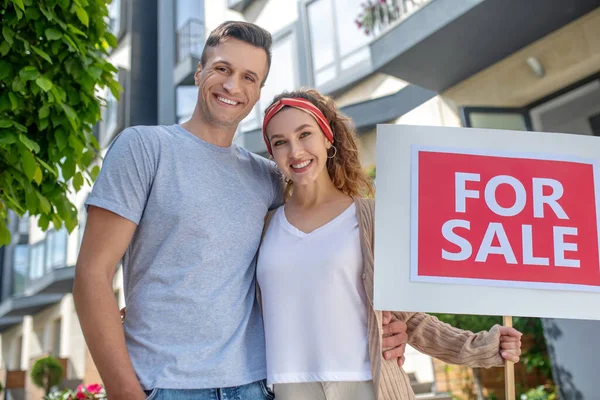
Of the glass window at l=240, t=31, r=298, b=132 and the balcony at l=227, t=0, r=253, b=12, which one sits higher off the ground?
the balcony at l=227, t=0, r=253, b=12

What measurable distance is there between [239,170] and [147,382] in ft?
2.89

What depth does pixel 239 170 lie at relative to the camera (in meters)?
2.54

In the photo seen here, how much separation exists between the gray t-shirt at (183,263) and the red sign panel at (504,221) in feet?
2.13

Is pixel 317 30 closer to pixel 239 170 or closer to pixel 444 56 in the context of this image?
pixel 444 56

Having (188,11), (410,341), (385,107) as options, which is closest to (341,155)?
(410,341)

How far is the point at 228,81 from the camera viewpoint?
253 cm

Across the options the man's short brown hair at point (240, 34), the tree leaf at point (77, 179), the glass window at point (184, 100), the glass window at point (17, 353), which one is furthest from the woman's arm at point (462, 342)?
the glass window at point (17, 353)

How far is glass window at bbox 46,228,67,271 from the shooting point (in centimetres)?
2130

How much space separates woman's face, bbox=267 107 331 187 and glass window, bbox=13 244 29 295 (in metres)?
25.4

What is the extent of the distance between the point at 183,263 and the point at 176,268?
29 mm

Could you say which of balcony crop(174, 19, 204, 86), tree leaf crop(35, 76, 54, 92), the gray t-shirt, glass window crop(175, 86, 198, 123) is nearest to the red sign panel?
the gray t-shirt

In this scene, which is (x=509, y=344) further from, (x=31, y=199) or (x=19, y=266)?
(x=19, y=266)

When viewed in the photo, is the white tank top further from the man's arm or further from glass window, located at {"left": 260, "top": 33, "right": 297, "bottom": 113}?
glass window, located at {"left": 260, "top": 33, "right": 297, "bottom": 113}

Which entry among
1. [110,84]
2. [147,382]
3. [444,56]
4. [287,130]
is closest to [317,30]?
[444,56]
